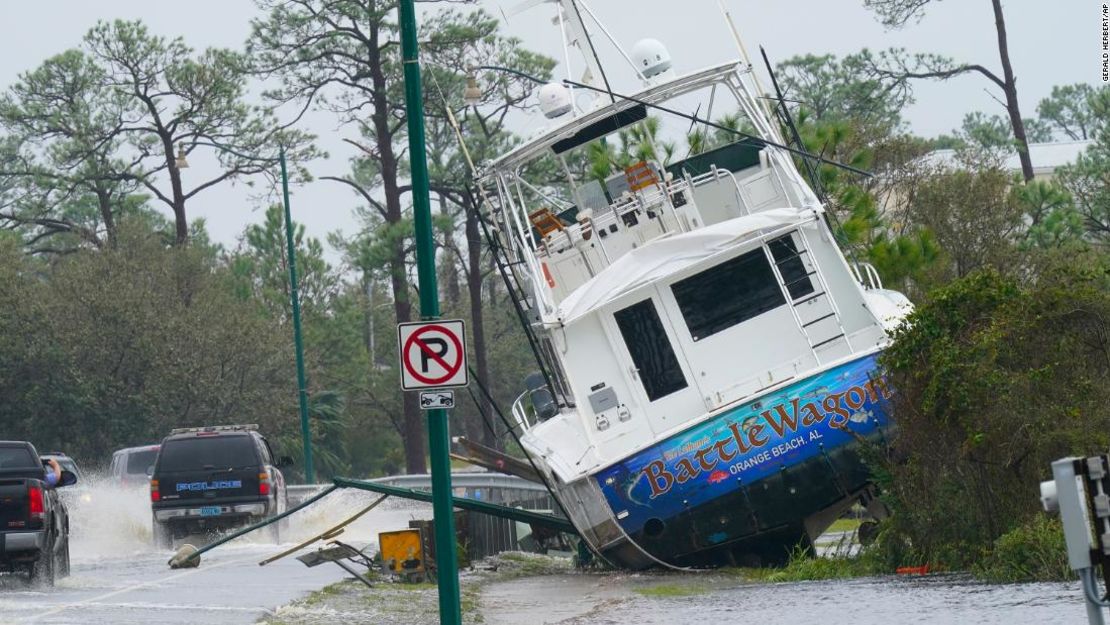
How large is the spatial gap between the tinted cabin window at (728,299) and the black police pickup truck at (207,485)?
932 centimetres

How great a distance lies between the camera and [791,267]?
862 inches

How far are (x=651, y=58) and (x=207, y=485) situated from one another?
9.82m

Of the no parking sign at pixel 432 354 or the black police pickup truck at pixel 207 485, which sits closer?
the no parking sign at pixel 432 354

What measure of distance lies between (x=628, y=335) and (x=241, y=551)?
26.9 feet

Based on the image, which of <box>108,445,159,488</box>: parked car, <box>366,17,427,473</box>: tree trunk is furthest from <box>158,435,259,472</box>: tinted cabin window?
<box>366,17,427,473</box>: tree trunk

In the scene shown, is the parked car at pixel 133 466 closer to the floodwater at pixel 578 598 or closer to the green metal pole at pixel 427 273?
the floodwater at pixel 578 598

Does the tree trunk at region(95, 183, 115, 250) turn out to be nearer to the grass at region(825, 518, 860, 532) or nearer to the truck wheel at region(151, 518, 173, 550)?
the truck wheel at region(151, 518, 173, 550)

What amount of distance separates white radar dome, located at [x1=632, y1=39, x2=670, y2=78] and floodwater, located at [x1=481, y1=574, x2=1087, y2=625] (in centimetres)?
639

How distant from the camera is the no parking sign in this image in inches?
560

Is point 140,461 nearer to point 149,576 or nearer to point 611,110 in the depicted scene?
point 149,576

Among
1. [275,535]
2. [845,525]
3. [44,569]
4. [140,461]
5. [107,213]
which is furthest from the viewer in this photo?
[107,213]

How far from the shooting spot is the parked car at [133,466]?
116ft

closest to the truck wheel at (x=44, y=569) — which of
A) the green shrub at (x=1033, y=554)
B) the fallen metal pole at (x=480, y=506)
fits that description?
the fallen metal pole at (x=480, y=506)

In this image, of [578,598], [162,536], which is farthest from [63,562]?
[162,536]
